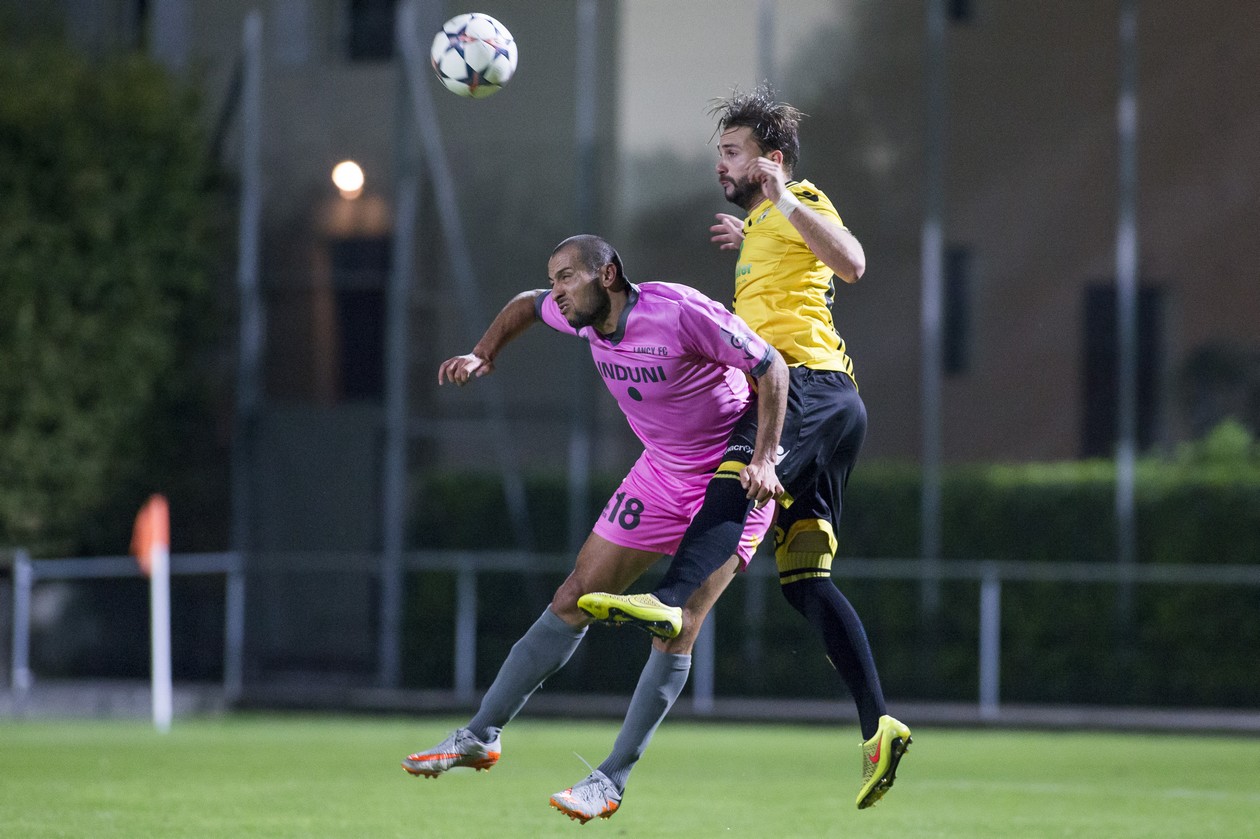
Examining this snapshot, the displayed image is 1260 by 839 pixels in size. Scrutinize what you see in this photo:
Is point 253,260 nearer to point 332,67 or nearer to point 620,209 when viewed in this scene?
point 332,67

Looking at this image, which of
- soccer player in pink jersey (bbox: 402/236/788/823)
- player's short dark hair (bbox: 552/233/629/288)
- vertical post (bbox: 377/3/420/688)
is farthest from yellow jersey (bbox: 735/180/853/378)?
vertical post (bbox: 377/3/420/688)

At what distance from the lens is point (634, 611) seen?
6.59 metres

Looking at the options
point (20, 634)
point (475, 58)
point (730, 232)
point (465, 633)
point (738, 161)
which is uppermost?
point (475, 58)

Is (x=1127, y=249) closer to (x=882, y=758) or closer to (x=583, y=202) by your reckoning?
(x=583, y=202)

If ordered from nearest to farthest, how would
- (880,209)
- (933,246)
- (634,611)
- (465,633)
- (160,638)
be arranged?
(634,611)
(160,638)
(465,633)
(933,246)
(880,209)

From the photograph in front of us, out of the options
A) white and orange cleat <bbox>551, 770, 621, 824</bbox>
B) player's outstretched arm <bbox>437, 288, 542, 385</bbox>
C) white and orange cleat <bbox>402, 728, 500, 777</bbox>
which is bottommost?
white and orange cleat <bbox>551, 770, 621, 824</bbox>

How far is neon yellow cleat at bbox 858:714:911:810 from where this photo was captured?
723cm

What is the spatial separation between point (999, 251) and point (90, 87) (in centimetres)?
937

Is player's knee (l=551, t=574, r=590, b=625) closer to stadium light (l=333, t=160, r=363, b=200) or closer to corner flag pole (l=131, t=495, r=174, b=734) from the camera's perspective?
corner flag pole (l=131, t=495, r=174, b=734)

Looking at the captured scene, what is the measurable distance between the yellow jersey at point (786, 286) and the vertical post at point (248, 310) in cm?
1354

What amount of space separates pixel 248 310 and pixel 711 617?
5987mm

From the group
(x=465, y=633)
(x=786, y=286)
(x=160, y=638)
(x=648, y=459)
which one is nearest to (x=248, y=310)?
(x=465, y=633)

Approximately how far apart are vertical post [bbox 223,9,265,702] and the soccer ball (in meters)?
12.6

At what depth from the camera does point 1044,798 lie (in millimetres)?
10227
